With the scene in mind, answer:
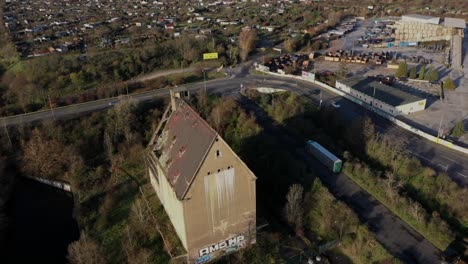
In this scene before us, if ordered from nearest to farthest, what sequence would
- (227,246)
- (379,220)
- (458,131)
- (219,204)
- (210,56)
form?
1. (219,204)
2. (227,246)
3. (379,220)
4. (458,131)
5. (210,56)

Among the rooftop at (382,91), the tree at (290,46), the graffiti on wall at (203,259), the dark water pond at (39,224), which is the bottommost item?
the dark water pond at (39,224)

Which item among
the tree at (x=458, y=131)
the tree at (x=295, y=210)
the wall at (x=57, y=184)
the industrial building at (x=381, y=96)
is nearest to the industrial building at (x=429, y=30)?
the industrial building at (x=381, y=96)

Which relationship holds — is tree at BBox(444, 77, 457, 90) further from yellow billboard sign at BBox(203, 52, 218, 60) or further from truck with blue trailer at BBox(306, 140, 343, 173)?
yellow billboard sign at BBox(203, 52, 218, 60)

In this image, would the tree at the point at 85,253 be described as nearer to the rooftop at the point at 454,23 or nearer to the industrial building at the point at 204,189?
the industrial building at the point at 204,189

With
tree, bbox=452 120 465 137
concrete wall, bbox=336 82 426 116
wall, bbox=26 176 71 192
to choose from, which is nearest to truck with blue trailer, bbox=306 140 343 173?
concrete wall, bbox=336 82 426 116

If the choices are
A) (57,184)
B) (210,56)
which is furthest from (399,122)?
(57,184)

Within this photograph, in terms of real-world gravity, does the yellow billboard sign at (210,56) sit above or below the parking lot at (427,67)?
above

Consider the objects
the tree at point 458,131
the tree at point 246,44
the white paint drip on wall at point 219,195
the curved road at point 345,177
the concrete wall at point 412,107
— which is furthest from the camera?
the tree at point 246,44

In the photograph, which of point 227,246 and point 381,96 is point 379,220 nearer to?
point 227,246
